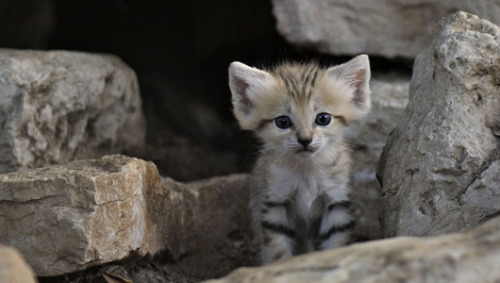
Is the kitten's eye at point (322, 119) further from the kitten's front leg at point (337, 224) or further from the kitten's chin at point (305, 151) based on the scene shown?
the kitten's front leg at point (337, 224)

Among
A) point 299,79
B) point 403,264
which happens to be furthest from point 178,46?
point 403,264

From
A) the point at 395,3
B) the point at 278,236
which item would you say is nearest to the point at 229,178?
the point at 278,236

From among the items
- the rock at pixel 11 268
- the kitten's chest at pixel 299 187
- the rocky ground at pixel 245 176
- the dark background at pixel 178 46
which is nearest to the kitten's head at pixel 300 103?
the kitten's chest at pixel 299 187

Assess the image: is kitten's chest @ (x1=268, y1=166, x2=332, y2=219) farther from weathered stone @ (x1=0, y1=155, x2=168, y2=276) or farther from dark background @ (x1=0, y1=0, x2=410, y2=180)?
dark background @ (x1=0, y1=0, x2=410, y2=180)

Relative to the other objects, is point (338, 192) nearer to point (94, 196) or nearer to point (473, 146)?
point (473, 146)

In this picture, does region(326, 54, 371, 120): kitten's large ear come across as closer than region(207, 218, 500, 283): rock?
No

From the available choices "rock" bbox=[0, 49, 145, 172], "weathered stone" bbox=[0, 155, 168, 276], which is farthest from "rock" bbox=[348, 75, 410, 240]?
"weathered stone" bbox=[0, 155, 168, 276]
